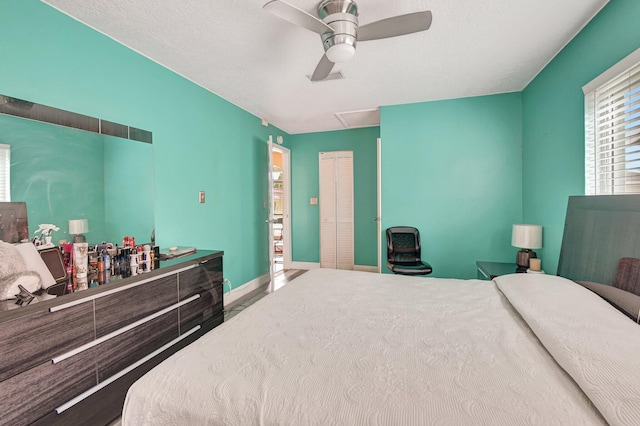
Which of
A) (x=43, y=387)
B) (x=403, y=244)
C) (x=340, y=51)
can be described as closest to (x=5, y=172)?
(x=43, y=387)

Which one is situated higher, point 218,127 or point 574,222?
point 218,127

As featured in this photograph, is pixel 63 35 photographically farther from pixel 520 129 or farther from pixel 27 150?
pixel 520 129

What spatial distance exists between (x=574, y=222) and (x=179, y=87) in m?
3.69

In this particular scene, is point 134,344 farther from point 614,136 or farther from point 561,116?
point 561,116

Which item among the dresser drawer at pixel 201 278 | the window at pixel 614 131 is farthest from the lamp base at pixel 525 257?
the dresser drawer at pixel 201 278

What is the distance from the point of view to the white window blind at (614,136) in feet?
5.43

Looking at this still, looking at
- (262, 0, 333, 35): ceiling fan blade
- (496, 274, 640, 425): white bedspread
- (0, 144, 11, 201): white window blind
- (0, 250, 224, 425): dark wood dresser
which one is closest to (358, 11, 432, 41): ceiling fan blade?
(262, 0, 333, 35): ceiling fan blade

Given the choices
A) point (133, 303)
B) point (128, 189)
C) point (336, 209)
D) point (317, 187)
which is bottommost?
point (133, 303)

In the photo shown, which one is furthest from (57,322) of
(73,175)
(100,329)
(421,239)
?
(421,239)

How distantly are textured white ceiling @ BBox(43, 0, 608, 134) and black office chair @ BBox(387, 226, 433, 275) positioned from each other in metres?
1.78

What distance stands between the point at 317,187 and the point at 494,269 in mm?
3242

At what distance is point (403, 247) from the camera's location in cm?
382

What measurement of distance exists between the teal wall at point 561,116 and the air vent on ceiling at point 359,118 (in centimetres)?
193

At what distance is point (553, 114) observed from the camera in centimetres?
260
